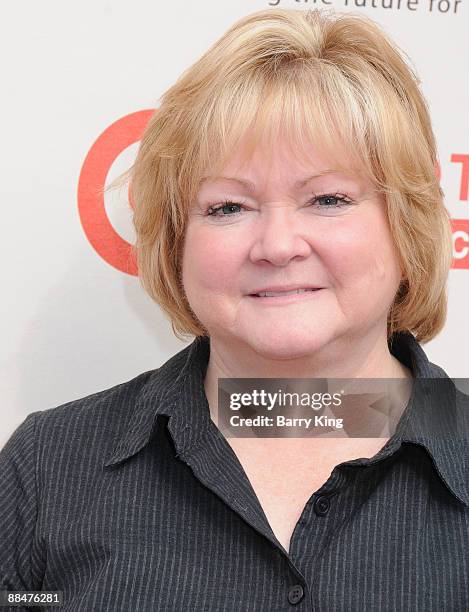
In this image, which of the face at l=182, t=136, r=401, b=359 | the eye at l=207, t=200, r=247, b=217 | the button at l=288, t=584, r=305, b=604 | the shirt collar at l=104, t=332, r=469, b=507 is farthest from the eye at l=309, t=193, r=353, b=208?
the button at l=288, t=584, r=305, b=604

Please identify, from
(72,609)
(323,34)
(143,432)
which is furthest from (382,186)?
(72,609)

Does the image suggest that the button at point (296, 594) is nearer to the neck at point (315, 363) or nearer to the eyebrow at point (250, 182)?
the neck at point (315, 363)

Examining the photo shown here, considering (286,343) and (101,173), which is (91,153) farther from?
(286,343)

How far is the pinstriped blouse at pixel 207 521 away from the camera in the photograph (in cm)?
109

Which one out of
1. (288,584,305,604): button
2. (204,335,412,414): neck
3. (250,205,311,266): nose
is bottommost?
(288,584,305,604): button

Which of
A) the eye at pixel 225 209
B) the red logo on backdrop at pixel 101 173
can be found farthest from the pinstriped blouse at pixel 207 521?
the red logo on backdrop at pixel 101 173

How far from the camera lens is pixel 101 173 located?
1592 millimetres

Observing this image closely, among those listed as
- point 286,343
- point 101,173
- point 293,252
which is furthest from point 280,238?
point 101,173

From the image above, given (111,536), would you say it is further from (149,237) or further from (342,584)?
(149,237)

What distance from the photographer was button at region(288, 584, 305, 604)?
1.07 metres

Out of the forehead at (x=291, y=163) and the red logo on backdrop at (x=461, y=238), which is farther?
the red logo on backdrop at (x=461, y=238)

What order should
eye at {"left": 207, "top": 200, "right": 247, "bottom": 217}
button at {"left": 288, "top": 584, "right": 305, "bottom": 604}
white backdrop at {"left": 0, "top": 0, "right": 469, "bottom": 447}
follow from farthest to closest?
white backdrop at {"left": 0, "top": 0, "right": 469, "bottom": 447}, eye at {"left": 207, "top": 200, "right": 247, "bottom": 217}, button at {"left": 288, "top": 584, "right": 305, "bottom": 604}

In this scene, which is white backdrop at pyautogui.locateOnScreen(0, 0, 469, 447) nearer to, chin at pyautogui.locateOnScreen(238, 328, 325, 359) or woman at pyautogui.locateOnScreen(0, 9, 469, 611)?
woman at pyautogui.locateOnScreen(0, 9, 469, 611)

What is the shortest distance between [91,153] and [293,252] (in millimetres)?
612
